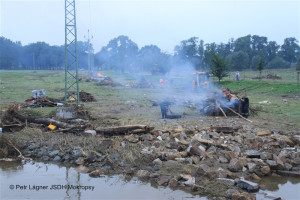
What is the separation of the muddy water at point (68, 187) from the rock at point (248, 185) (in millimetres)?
1020

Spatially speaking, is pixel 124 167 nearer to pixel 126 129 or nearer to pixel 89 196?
pixel 89 196

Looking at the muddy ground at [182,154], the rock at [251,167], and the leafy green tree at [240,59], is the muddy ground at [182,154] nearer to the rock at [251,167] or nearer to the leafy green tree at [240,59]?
the rock at [251,167]

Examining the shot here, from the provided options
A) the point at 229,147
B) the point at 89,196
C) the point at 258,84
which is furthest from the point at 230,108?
the point at 258,84

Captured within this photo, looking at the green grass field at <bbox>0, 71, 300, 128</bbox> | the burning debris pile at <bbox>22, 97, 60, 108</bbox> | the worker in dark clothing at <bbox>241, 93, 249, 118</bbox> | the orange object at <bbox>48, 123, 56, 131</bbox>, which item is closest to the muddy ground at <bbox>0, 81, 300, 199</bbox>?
the orange object at <bbox>48, 123, 56, 131</bbox>

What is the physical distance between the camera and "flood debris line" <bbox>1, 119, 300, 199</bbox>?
655 centimetres

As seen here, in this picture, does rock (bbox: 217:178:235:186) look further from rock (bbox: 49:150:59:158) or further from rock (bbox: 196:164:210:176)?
rock (bbox: 49:150:59:158)

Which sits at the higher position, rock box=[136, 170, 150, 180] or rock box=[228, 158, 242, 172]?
rock box=[228, 158, 242, 172]

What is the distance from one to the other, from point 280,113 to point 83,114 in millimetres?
10168

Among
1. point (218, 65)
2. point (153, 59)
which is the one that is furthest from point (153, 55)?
point (218, 65)

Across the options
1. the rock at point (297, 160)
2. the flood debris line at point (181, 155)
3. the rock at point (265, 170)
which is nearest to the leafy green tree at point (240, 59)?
the flood debris line at point (181, 155)

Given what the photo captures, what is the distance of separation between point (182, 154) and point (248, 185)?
219 centimetres

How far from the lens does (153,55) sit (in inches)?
1021

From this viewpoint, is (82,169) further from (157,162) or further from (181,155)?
(181,155)

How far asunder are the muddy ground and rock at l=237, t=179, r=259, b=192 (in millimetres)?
21
